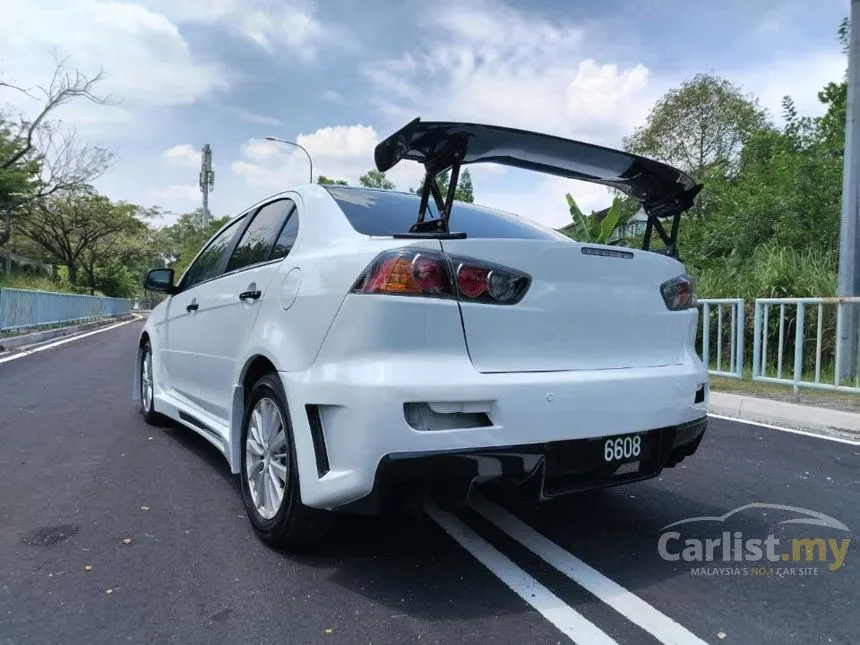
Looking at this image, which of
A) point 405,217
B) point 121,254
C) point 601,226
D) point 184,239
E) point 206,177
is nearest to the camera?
point 405,217

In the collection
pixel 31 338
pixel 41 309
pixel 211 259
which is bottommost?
pixel 31 338

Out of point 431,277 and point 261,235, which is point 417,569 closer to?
point 431,277

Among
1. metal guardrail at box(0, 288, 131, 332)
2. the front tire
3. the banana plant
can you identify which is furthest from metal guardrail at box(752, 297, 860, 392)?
metal guardrail at box(0, 288, 131, 332)

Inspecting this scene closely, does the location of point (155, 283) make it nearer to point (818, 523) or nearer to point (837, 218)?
point (818, 523)

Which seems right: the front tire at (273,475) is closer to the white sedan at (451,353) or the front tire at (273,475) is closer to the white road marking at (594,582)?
the white sedan at (451,353)

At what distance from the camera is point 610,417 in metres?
2.57

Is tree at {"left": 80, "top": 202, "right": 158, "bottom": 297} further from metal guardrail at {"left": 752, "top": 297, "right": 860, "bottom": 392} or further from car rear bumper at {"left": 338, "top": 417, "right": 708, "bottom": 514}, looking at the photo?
car rear bumper at {"left": 338, "top": 417, "right": 708, "bottom": 514}

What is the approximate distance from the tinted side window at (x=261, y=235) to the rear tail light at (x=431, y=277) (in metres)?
1.18

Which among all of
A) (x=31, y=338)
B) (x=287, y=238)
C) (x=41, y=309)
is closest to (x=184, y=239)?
(x=41, y=309)

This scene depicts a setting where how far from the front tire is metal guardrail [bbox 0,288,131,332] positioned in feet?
48.2

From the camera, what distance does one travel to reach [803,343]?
7.53 meters

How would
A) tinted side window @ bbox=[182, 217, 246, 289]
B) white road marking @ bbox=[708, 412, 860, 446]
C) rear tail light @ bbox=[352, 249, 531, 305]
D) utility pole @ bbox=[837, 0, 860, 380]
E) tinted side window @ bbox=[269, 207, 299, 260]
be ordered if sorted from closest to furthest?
rear tail light @ bbox=[352, 249, 531, 305] < tinted side window @ bbox=[269, 207, 299, 260] < tinted side window @ bbox=[182, 217, 246, 289] < white road marking @ bbox=[708, 412, 860, 446] < utility pole @ bbox=[837, 0, 860, 380]

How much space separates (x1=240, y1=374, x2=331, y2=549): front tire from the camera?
2717 mm

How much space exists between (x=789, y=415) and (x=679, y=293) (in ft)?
12.2
